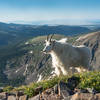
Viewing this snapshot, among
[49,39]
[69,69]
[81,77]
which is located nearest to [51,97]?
[81,77]

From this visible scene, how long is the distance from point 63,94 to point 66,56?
36.8ft

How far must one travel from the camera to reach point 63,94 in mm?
9375

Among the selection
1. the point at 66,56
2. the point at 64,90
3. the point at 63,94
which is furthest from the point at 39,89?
the point at 66,56

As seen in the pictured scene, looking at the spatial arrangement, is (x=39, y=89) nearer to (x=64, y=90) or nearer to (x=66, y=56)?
(x=64, y=90)

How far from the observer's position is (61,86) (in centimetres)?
976

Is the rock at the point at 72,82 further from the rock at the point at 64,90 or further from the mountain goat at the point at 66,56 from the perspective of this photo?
the mountain goat at the point at 66,56

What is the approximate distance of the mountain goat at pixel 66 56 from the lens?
2012 cm

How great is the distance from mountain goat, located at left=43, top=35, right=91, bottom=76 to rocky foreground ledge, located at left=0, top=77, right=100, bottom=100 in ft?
29.6

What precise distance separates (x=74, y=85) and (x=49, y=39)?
12350mm

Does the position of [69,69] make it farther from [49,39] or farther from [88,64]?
[49,39]

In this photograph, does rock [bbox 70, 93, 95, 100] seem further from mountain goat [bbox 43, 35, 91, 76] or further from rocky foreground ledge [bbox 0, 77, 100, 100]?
Answer: mountain goat [bbox 43, 35, 91, 76]

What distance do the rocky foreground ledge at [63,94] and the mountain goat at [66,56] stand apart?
903 centimetres

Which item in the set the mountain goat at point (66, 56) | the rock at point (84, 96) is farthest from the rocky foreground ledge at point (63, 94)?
the mountain goat at point (66, 56)

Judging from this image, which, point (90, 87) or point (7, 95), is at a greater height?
point (90, 87)
